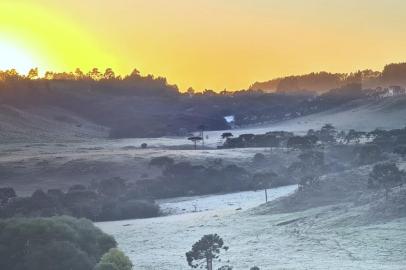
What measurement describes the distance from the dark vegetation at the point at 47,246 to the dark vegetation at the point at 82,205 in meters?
32.3

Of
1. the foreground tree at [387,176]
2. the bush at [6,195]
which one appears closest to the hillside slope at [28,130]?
the bush at [6,195]

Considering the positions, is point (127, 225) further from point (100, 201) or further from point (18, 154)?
point (18, 154)

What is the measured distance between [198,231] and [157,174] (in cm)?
4863

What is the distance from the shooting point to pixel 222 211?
80125 mm

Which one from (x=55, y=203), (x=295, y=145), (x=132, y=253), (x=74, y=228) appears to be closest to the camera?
(x=74, y=228)

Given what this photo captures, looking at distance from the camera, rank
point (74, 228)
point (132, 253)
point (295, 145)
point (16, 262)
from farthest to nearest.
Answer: point (295, 145), point (132, 253), point (74, 228), point (16, 262)

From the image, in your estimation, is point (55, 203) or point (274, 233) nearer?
point (274, 233)

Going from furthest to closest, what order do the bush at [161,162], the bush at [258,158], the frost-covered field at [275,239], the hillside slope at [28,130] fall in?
the hillside slope at [28,130], the bush at [258,158], the bush at [161,162], the frost-covered field at [275,239]

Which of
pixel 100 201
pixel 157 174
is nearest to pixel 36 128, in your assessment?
pixel 157 174

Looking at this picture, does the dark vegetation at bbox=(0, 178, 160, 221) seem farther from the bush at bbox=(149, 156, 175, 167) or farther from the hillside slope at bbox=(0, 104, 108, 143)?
the hillside slope at bbox=(0, 104, 108, 143)

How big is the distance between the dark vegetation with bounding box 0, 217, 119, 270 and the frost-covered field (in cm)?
475

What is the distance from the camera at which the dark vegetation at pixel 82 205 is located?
3162 inches

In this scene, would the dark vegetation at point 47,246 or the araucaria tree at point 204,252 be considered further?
the araucaria tree at point 204,252

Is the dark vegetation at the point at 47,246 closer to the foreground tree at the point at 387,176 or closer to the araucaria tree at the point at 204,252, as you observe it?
the araucaria tree at the point at 204,252
